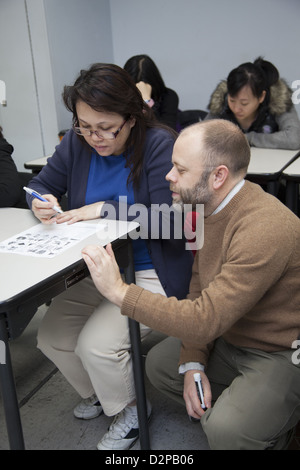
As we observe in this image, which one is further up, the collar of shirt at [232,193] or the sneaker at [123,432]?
the collar of shirt at [232,193]

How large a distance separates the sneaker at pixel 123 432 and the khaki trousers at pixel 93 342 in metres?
0.12

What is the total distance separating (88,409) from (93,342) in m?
0.46

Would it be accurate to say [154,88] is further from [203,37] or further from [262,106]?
→ [203,37]

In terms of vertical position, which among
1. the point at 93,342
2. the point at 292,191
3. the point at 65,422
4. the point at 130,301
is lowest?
the point at 65,422

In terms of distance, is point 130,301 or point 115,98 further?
point 115,98

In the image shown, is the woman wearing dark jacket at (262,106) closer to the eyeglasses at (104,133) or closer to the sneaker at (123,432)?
the eyeglasses at (104,133)

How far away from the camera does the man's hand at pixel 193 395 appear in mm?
1332

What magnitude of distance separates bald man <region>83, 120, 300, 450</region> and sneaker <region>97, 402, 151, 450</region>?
1.33ft

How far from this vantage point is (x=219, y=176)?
124 centimetres

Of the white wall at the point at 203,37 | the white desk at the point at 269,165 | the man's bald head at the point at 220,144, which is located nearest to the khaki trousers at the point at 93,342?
the man's bald head at the point at 220,144

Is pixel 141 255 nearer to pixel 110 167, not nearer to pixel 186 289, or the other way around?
pixel 186 289

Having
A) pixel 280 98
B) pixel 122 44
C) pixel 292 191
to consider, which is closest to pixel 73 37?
pixel 122 44

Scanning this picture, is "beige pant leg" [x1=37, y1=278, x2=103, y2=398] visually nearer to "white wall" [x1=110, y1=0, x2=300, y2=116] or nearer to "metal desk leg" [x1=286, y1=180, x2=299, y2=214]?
"metal desk leg" [x1=286, y1=180, x2=299, y2=214]

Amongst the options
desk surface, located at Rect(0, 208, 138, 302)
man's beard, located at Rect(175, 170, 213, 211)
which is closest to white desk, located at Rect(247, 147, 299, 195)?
desk surface, located at Rect(0, 208, 138, 302)
